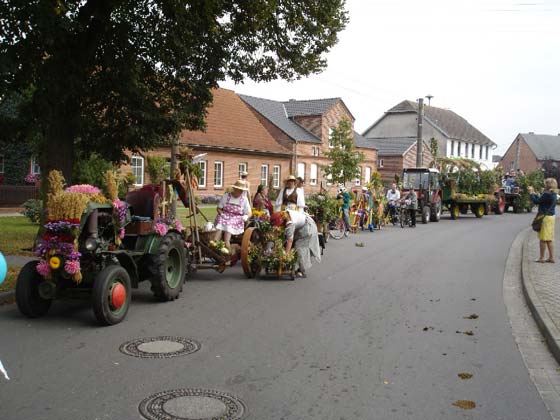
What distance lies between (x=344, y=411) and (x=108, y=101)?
29.8 ft

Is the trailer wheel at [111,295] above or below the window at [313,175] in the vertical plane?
below

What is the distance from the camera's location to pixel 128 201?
29.3ft

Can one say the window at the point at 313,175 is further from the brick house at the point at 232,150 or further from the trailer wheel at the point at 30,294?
the trailer wheel at the point at 30,294

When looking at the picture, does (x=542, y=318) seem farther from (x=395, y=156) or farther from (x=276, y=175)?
(x=395, y=156)

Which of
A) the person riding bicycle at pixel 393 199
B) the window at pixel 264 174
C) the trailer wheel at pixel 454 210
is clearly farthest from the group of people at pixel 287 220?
the window at pixel 264 174

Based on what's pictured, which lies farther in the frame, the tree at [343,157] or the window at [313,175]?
the window at [313,175]

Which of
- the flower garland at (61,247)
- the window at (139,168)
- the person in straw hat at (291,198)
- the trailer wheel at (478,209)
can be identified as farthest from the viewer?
the window at (139,168)

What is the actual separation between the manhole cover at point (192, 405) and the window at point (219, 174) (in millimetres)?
34659

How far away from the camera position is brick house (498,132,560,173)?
99.0m

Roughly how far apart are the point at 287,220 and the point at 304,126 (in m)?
40.6

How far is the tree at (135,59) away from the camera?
952cm

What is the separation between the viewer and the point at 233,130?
139 ft

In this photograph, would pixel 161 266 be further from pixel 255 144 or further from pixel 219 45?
pixel 255 144

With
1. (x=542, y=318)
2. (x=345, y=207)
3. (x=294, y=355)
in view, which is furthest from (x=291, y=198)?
(x=345, y=207)
